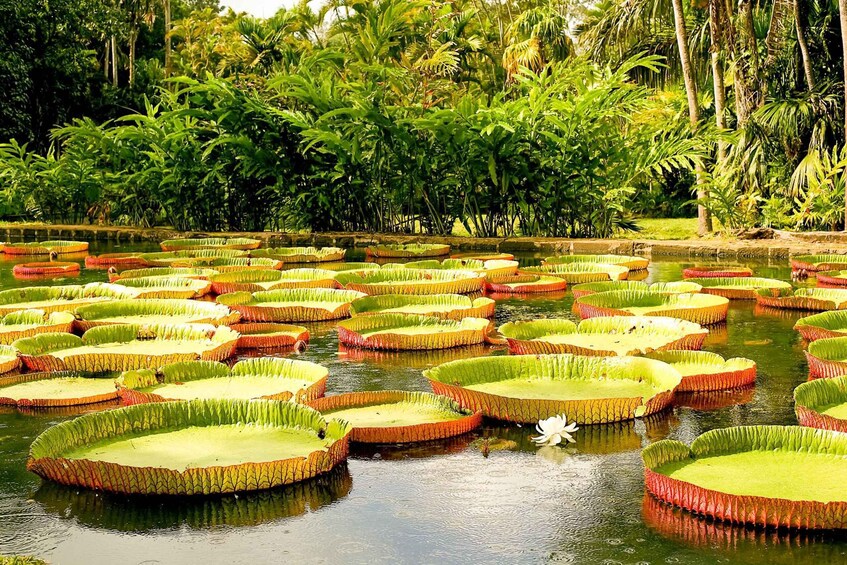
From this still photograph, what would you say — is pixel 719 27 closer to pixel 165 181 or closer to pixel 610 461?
pixel 165 181

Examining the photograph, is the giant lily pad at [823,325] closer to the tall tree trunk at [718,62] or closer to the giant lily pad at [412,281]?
the giant lily pad at [412,281]

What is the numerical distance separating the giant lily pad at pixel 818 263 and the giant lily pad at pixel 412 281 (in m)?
2.52

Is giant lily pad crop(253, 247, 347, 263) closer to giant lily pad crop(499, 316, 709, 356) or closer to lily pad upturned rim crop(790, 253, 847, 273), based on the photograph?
lily pad upturned rim crop(790, 253, 847, 273)

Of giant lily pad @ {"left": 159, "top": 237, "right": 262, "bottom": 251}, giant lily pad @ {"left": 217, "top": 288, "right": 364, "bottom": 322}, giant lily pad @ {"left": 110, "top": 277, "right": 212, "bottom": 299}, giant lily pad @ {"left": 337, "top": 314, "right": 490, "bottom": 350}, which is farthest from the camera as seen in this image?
giant lily pad @ {"left": 159, "top": 237, "right": 262, "bottom": 251}

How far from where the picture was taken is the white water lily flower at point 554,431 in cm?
304

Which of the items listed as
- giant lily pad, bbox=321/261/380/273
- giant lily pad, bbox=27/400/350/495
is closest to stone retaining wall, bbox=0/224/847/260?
giant lily pad, bbox=321/261/380/273

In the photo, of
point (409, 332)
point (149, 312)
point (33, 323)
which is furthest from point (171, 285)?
point (409, 332)

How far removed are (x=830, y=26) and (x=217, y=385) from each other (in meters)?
12.0

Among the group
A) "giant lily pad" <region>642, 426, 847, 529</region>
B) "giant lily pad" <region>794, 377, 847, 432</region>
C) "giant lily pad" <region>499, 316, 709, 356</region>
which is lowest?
"giant lily pad" <region>642, 426, 847, 529</region>

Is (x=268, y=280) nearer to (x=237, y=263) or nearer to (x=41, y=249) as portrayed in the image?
(x=237, y=263)

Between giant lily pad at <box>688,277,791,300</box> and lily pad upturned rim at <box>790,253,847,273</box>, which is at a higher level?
lily pad upturned rim at <box>790,253,847,273</box>

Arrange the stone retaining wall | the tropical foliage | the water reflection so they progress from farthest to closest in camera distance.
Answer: the tropical foliage → the stone retaining wall → the water reflection

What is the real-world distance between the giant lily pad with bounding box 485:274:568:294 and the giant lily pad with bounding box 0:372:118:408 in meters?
3.30

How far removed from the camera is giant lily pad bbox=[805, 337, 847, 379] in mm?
3664
